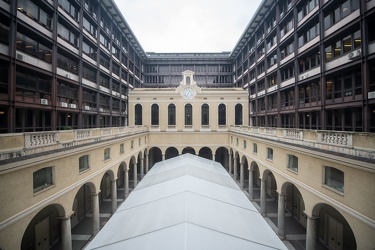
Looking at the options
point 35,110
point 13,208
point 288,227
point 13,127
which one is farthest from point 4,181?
point 288,227

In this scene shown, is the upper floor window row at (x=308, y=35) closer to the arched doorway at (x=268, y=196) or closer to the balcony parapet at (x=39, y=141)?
the arched doorway at (x=268, y=196)

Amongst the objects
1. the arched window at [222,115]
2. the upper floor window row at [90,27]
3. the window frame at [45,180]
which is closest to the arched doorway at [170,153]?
the arched window at [222,115]

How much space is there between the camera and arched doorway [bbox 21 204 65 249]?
42.5ft

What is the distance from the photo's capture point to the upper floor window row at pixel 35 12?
15155 millimetres

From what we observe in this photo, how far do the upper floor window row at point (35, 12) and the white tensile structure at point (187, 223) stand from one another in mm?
16976

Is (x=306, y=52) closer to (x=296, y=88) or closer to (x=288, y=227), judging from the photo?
(x=296, y=88)

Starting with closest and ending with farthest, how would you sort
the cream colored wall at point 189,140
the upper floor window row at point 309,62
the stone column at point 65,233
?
the stone column at point 65,233 < the upper floor window row at point 309,62 < the cream colored wall at point 189,140

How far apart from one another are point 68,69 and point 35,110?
606 centimetres

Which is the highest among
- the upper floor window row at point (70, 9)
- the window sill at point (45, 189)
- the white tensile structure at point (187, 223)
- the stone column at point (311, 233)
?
the upper floor window row at point (70, 9)

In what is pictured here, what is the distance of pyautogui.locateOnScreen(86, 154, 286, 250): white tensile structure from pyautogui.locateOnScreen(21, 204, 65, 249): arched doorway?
5720 millimetres

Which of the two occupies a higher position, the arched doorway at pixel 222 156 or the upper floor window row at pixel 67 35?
the upper floor window row at pixel 67 35

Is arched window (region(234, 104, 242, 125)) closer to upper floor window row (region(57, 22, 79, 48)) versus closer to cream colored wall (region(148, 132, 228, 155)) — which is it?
cream colored wall (region(148, 132, 228, 155))

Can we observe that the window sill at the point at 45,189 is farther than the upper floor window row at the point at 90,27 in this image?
No

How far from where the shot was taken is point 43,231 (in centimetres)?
1416
